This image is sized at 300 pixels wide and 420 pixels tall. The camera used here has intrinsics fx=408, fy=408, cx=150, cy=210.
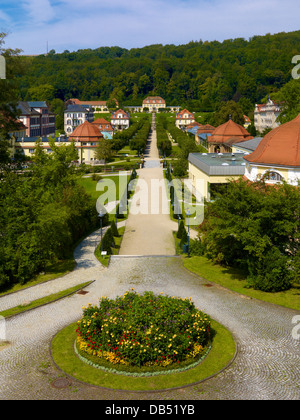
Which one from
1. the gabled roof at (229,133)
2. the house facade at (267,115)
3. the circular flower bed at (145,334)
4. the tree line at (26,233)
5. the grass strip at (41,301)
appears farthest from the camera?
the house facade at (267,115)

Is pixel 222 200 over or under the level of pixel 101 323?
over

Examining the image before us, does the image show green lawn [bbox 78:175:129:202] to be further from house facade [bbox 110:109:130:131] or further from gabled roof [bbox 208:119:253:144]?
house facade [bbox 110:109:130:131]

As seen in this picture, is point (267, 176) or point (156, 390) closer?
point (156, 390)

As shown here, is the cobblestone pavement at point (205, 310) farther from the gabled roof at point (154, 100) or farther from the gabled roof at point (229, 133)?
the gabled roof at point (154, 100)

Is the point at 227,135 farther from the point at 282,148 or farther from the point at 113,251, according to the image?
the point at 113,251

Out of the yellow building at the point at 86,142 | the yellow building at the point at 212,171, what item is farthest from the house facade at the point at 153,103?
the yellow building at the point at 212,171
